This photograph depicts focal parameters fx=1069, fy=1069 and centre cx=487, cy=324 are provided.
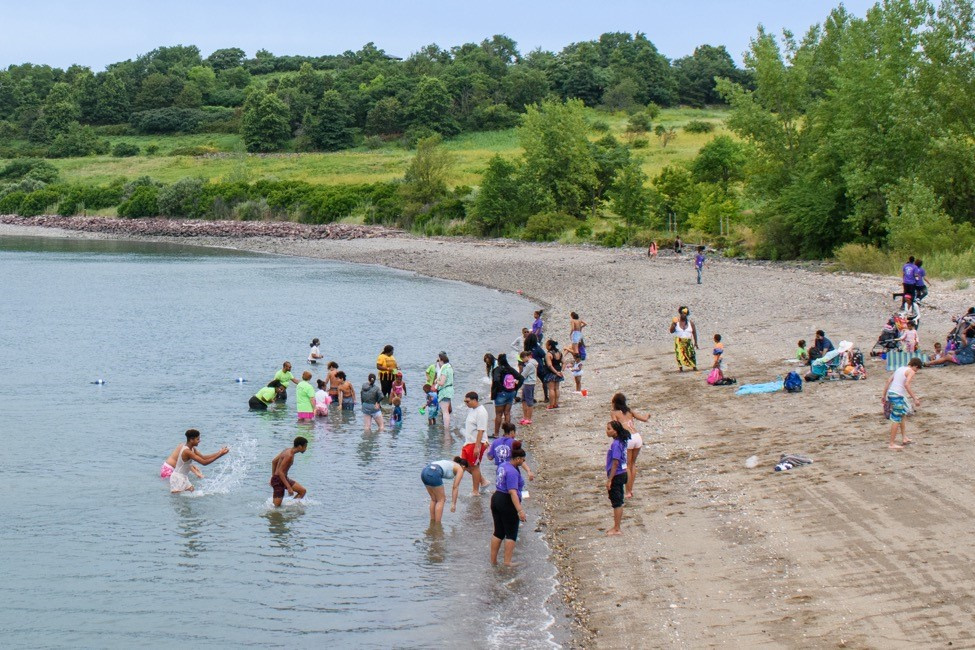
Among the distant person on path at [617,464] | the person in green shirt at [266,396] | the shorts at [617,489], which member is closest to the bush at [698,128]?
the person in green shirt at [266,396]

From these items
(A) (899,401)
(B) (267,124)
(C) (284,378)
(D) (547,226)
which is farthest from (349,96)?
(A) (899,401)

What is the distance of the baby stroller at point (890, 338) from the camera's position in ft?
71.4

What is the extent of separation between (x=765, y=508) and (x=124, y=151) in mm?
126863

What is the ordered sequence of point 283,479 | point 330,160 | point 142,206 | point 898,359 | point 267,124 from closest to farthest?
1. point 283,479
2. point 898,359
3. point 142,206
4. point 330,160
5. point 267,124

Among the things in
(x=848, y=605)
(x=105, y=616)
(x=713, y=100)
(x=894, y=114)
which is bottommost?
(x=105, y=616)

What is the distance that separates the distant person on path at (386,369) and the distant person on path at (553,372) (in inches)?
132

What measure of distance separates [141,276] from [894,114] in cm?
4190

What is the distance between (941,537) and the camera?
1167 cm

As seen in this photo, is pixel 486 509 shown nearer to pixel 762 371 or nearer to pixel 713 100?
pixel 762 371

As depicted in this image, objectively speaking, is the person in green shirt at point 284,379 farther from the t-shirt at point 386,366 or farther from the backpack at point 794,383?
the backpack at point 794,383

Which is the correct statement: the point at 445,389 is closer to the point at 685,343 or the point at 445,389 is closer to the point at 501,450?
the point at 685,343

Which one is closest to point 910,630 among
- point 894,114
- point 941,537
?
point 941,537

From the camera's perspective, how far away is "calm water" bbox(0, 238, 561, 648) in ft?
41.0

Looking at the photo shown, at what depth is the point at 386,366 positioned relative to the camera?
22.8 m
